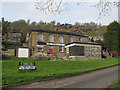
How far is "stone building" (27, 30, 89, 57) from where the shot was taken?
1320 inches

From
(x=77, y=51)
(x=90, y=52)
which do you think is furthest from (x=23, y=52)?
(x=90, y=52)

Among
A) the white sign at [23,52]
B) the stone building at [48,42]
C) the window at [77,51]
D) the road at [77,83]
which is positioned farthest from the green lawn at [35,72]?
the stone building at [48,42]

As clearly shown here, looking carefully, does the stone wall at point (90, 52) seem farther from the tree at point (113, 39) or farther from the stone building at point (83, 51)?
the tree at point (113, 39)

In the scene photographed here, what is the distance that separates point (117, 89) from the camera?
24.7 feet

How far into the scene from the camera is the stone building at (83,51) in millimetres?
30281

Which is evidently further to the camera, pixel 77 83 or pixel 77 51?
pixel 77 51

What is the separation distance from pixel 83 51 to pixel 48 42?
32.1 feet

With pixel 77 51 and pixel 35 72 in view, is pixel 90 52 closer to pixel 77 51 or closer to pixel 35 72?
pixel 77 51

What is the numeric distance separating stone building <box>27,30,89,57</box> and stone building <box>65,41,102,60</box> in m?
3.96

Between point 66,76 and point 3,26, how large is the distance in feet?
76.2

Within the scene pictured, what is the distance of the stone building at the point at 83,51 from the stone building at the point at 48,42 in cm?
396

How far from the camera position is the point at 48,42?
3497 cm

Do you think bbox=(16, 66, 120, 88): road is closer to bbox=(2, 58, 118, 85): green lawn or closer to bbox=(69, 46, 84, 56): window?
bbox=(2, 58, 118, 85): green lawn

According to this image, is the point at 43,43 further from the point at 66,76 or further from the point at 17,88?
the point at 17,88
